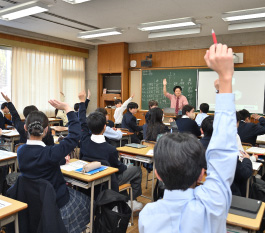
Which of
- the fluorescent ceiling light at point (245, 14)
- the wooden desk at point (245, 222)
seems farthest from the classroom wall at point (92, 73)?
the wooden desk at point (245, 222)

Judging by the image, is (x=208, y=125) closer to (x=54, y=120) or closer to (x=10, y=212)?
(x=10, y=212)

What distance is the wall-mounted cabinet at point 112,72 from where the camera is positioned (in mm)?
8625

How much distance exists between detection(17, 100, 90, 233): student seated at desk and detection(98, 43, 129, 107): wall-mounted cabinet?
6.69 metres

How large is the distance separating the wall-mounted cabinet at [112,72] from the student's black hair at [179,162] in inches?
309

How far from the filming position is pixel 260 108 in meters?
6.73

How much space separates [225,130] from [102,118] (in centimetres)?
209

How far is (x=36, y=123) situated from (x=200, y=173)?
1.46m

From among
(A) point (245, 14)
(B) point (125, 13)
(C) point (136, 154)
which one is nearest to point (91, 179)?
(C) point (136, 154)

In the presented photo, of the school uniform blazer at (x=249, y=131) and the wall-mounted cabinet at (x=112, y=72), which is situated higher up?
the wall-mounted cabinet at (x=112, y=72)

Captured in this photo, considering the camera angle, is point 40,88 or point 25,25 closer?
point 25,25

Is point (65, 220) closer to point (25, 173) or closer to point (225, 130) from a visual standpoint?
point (25, 173)

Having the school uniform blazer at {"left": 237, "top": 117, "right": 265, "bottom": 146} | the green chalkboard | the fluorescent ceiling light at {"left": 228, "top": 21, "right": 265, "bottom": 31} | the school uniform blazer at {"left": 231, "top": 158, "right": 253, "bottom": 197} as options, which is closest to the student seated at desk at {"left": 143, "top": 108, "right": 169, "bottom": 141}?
the school uniform blazer at {"left": 237, "top": 117, "right": 265, "bottom": 146}

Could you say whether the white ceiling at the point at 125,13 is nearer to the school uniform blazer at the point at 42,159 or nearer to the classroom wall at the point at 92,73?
the classroom wall at the point at 92,73

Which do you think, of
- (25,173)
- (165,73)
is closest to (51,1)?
(25,173)
